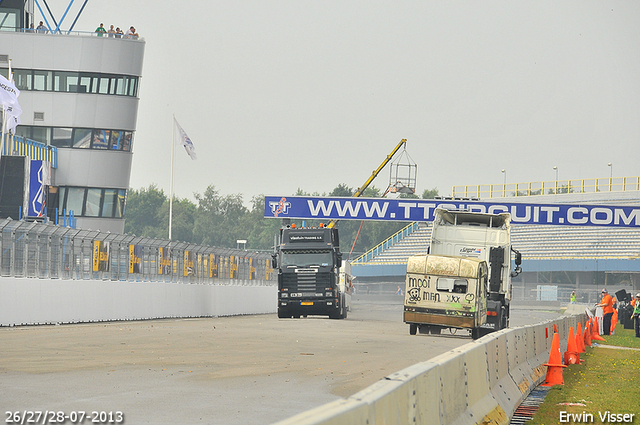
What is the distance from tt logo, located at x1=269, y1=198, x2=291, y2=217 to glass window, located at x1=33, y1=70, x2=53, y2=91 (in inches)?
620

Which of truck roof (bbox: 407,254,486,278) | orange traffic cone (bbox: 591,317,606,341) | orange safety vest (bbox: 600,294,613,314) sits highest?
truck roof (bbox: 407,254,486,278)

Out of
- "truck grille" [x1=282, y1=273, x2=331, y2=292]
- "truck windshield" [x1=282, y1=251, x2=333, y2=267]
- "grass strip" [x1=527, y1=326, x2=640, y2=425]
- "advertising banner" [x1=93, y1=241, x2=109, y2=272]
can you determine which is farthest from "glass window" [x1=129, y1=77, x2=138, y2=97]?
"grass strip" [x1=527, y1=326, x2=640, y2=425]

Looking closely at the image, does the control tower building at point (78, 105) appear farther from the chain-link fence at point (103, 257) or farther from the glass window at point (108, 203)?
the chain-link fence at point (103, 257)

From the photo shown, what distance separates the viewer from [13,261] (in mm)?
23562

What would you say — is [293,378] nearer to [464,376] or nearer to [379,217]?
[464,376]

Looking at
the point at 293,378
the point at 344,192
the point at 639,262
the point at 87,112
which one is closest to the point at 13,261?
the point at 293,378

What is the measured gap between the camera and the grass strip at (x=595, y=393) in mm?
10672

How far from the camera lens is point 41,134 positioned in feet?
185

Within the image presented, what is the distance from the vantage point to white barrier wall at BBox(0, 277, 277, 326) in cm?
2370

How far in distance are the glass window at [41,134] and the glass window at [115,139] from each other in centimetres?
391

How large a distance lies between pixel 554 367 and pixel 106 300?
1810cm

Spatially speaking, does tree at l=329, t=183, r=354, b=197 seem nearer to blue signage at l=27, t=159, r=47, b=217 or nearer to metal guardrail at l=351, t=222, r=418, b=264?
metal guardrail at l=351, t=222, r=418, b=264

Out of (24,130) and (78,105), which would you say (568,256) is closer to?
(78,105)

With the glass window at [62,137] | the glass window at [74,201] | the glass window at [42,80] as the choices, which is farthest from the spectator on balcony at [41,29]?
the glass window at [74,201]
